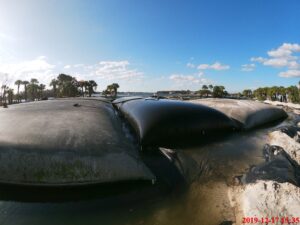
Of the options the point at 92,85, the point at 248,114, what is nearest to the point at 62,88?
the point at 92,85

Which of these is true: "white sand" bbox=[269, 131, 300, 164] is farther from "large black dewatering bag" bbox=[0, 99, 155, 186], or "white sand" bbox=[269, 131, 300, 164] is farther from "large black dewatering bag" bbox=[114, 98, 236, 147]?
"large black dewatering bag" bbox=[0, 99, 155, 186]

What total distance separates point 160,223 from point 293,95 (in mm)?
50579

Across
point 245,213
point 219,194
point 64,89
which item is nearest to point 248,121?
point 219,194

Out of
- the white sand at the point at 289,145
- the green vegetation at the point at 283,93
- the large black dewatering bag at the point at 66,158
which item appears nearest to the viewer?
the large black dewatering bag at the point at 66,158

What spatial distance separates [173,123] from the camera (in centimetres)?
688

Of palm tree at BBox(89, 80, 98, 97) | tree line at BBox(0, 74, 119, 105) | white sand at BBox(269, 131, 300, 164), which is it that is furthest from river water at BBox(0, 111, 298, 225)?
palm tree at BBox(89, 80, 98, 97)

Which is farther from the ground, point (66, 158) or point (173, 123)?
point (173, 123)

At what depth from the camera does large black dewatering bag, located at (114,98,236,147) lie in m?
6.51

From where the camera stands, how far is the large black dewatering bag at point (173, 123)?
6513mm

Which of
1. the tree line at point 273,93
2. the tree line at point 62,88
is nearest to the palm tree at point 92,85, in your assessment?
the tree line at point 62,88

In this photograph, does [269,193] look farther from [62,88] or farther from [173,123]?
[62,88]

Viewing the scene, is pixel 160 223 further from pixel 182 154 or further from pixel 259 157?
pixel 259 157
